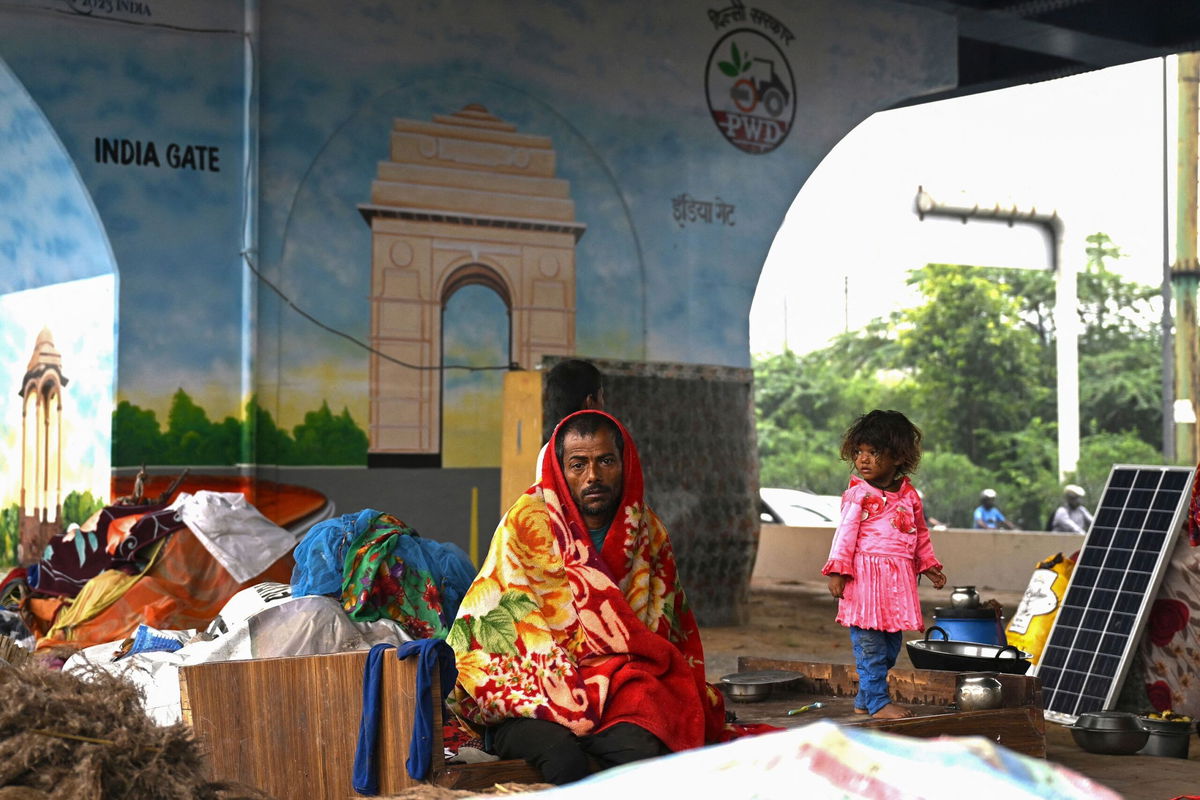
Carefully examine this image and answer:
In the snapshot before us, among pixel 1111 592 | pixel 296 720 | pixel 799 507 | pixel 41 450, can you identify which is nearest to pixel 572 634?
pixel 296 720

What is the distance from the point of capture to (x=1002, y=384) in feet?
96.8

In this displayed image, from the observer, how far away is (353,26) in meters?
10.2

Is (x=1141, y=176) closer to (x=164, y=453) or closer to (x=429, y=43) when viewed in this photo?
(x=429, y=43)

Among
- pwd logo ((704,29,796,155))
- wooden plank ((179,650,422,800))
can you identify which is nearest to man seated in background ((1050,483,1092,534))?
pwd logo ((704,29,796,155))

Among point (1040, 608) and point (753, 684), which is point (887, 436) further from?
point (1040, 608)

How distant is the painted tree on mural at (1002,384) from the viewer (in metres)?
28.6

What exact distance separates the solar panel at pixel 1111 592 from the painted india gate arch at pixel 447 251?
503cm

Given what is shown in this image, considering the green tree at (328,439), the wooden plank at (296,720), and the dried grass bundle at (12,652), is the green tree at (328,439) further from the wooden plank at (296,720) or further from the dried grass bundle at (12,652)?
the wooden plank at (296,720)

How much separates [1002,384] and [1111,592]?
23.4 meters

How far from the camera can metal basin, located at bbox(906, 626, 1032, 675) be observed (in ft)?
17.3

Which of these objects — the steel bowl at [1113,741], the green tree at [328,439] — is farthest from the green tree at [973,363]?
the steel bowl at [1113,741]

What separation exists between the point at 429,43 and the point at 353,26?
62 centimetres

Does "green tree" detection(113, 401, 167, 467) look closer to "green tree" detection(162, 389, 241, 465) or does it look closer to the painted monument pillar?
"green tree" detection(162, 389, 241, 465)

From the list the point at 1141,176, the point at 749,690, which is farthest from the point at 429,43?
the point at 1141,176
